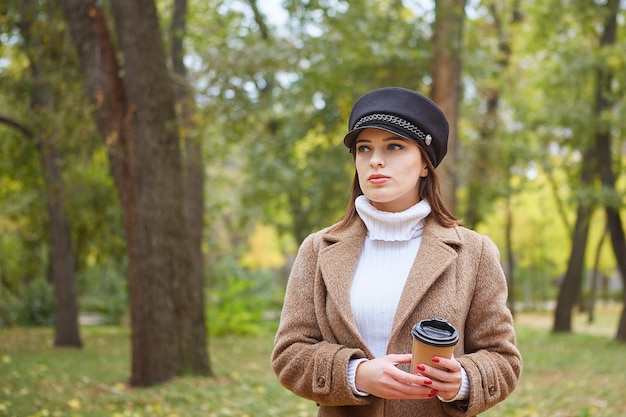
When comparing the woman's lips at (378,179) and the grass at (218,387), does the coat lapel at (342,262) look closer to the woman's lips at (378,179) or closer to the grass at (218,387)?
the woman's lips at (378,179)

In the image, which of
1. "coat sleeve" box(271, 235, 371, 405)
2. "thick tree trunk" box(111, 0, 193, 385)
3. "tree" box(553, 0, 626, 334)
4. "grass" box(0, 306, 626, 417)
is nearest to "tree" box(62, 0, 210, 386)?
"thick tree trunk" box(111, 0, 193, 385)

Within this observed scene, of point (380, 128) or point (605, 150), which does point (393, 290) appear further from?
point (605, 150)

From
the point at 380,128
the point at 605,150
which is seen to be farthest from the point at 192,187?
the point at 380,128

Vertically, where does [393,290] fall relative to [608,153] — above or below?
below

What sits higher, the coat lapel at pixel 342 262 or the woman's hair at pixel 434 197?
the woman's hair at pixel 434 197

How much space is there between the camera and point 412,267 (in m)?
2.63

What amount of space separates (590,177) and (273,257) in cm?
2460

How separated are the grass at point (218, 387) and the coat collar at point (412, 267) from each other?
14.6 feet

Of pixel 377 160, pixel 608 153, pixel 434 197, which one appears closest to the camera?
pixel 377 160

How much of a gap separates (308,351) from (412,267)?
44cm

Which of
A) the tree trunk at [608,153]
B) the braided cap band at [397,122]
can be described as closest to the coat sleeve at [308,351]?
the braided cap band at [397,122]

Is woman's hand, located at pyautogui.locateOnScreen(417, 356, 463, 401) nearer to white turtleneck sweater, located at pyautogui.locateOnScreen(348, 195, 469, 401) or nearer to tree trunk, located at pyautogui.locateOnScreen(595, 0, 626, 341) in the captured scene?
white turtleneck sweater, located at pyautogui.locateOnScreen(348, 195, 469, 401)

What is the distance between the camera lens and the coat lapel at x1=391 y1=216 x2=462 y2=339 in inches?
100

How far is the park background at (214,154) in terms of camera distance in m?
9.06
